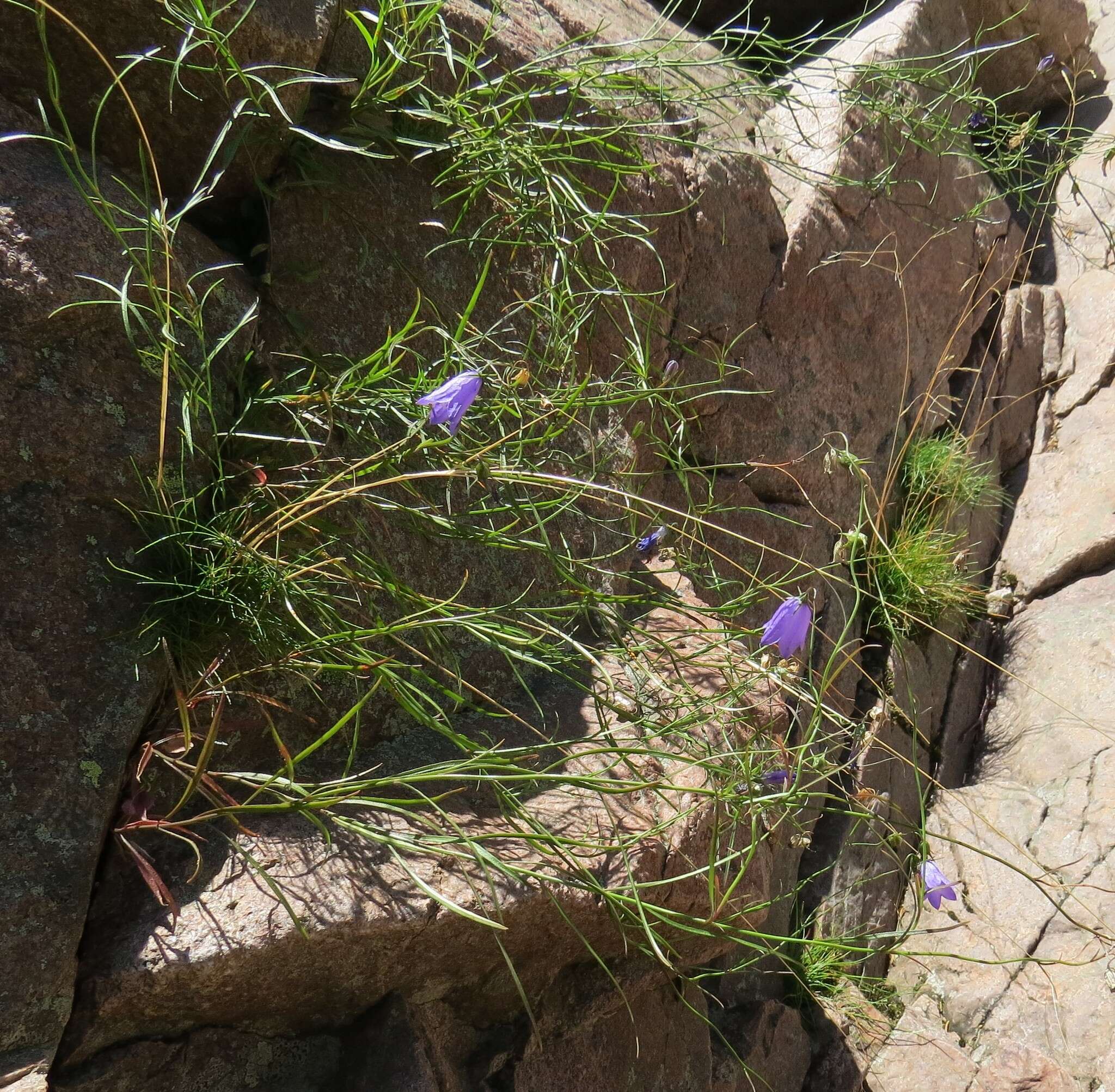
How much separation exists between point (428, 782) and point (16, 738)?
612 millimetres

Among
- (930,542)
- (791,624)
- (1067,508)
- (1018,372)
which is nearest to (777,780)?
(791,624)

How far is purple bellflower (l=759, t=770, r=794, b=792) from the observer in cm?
172

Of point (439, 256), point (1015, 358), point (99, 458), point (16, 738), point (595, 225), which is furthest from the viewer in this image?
point (1015, 358)

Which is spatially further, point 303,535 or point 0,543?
point 303,535

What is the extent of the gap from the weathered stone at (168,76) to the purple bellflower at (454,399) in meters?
0.56

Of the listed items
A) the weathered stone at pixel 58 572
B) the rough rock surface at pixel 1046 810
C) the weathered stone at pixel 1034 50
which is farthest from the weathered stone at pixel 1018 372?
the weathered stone at pixel 58 572

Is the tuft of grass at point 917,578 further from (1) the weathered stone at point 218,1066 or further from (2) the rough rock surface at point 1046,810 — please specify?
(1) the weathered stone at point 218,1066

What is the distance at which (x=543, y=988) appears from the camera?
1.71 meters

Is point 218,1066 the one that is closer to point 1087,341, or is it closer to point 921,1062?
point 921,1062

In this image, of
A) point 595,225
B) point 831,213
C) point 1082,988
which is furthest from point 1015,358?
point 595,225

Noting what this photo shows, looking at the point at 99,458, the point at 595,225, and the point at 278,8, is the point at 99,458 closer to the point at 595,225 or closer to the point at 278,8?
the point at 278,8

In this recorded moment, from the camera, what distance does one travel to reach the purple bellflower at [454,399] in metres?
1.39

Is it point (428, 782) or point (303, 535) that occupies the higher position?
point (303, 535)

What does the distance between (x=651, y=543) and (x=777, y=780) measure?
0.52 m
